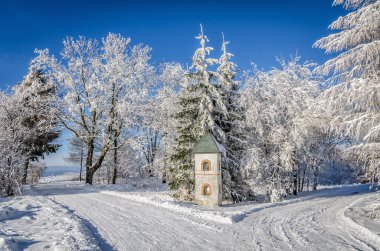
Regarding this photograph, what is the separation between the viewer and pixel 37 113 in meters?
26.2

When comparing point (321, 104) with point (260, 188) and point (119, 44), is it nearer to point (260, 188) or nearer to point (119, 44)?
point (260, 188)

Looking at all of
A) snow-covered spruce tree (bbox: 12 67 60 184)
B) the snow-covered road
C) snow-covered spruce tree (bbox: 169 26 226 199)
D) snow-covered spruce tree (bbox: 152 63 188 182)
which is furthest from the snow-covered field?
snow-covered spruce tree (bbox: 12 67 60 184)

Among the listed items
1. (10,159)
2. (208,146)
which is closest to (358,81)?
(208,146)

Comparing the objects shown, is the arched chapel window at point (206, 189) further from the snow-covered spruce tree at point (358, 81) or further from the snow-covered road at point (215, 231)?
the snow-covered spruce tree at point (358, 81)

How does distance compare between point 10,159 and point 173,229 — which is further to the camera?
point 10,159

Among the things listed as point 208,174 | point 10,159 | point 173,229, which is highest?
point 10,159

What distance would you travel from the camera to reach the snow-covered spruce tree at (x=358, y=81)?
11.3m

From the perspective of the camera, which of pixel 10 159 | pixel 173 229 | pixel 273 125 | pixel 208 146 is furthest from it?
pixel 273 125

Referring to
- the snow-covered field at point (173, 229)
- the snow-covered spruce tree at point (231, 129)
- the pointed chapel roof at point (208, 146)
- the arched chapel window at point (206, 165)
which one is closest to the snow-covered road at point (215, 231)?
the snow-covered field at point (173, 229)

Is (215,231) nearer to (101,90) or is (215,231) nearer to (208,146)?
(208,146)

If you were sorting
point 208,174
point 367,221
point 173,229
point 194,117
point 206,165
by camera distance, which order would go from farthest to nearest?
point 194,117, point 206,165, point 208,174, point 367,221, point 173,229

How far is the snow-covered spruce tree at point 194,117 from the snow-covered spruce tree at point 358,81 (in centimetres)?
877

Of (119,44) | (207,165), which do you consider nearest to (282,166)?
(207,165)

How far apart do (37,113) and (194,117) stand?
14.8 metres
